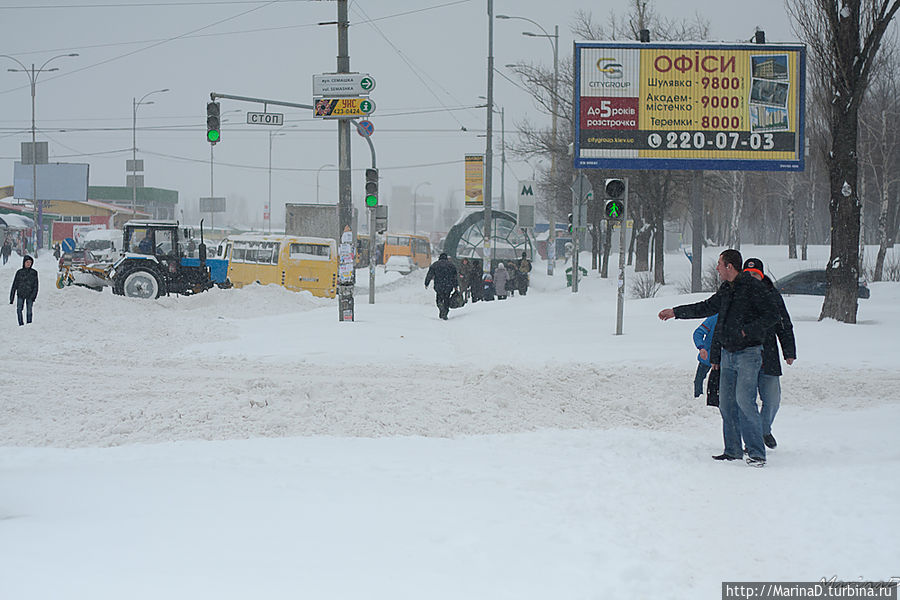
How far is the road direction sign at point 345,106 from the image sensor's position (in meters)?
17.9

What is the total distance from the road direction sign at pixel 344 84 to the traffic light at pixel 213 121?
3.76 m

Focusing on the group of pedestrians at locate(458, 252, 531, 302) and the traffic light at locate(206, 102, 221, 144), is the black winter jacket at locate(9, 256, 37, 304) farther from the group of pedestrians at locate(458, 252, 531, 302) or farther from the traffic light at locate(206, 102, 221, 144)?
the group of pedestrians at locate(458, 252, 531, 302)

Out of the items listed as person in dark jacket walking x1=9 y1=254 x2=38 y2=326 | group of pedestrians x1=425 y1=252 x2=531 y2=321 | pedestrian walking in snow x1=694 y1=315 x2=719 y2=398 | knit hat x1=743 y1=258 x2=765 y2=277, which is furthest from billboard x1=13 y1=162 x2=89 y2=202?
knit hat x1=743 y1=258 x2=765 y2=277

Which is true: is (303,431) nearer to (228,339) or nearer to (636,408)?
(636,408)

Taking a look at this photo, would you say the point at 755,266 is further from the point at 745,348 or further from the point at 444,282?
the point at 444,282

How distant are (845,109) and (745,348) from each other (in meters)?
11.2

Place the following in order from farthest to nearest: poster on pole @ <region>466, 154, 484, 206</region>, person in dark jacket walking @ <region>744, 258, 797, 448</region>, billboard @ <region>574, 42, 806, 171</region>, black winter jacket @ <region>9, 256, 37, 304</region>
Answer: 1. poster on pole @ <region>466, 154, 484, 206</region>
2. billboard @ <region>574, 42, 806, 171</region>
3. black winter jacket @ <region>9, 256, 37, 304</region>
4. person in dark jacket walking @ <region>744, 258, 797, 448</region>

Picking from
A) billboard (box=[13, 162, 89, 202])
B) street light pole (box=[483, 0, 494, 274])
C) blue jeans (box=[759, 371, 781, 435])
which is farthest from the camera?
billboard (box=[13, 162, 89, 202])

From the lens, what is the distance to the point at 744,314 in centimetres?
730

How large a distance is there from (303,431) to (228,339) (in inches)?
322

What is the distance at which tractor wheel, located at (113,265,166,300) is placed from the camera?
83.0 feet

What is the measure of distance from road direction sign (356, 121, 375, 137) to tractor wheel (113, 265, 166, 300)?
796cm

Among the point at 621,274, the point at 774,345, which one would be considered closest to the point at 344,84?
the point at 621,274

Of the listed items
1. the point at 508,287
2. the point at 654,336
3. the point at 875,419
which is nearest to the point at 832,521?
the point at 875,419
